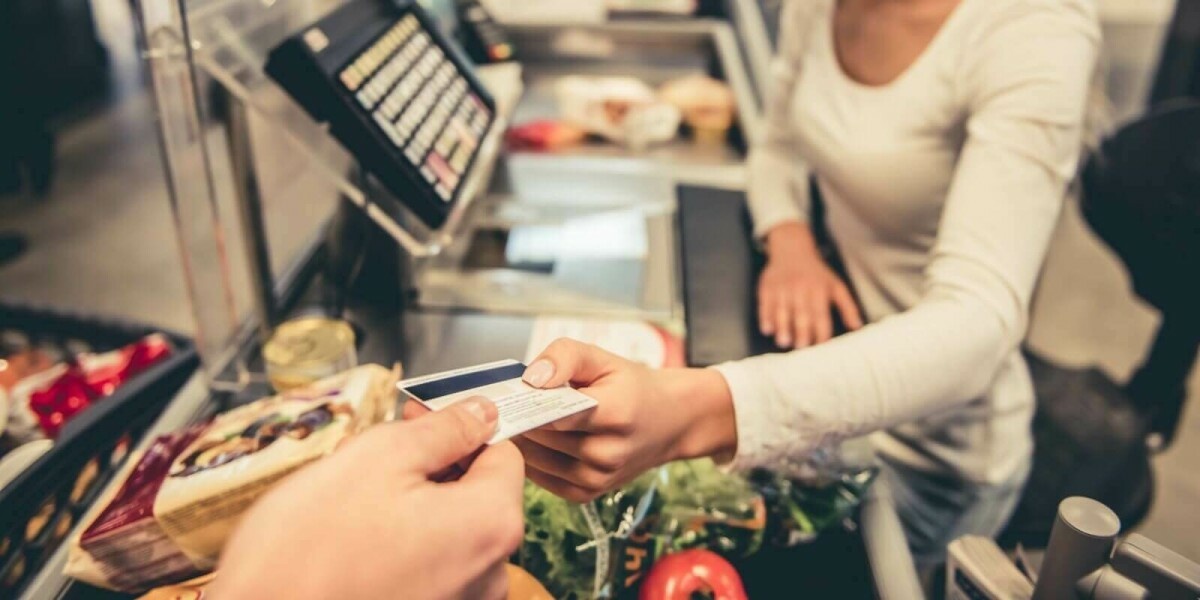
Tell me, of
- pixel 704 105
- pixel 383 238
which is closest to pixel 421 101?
pixel 383 238

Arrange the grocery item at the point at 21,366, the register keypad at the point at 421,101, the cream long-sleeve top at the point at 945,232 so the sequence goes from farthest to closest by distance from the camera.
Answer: the grocery item at the point at 21,366 → the register keypad at the point at 421,101 → the cream long-sleeve top at the point at 945,232

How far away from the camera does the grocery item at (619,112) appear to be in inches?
63.5

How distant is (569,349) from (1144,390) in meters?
1.49

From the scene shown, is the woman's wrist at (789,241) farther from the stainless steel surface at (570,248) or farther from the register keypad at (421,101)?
the register keypad at (421,101)

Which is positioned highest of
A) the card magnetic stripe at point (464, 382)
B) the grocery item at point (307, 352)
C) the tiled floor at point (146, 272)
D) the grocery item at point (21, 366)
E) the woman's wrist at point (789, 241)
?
the card magnetic stripe at point (464, 382)

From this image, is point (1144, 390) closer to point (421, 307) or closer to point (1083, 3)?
point (1083, 3)

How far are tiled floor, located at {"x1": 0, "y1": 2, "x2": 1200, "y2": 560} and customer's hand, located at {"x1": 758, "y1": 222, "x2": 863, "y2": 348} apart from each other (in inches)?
61.8

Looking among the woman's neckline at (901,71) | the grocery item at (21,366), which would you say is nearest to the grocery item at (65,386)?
the grocery item at (21,366)

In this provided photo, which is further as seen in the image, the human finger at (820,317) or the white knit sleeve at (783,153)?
the white knit sleeve at (783,153)

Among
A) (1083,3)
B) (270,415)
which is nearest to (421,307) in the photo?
(270,415)

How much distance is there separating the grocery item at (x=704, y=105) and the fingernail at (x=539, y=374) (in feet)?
3.71

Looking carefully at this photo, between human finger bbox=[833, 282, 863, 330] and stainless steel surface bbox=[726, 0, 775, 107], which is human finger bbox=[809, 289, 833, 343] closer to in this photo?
human finger bbox=[833, 282, 863, 330]

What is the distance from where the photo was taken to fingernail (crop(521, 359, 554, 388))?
1.99 ft

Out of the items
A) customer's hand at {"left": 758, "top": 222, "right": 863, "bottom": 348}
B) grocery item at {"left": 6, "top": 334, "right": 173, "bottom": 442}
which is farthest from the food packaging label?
customer's hand at {"left": 758, "top": 222, "right": 863, "bottom": 348}
